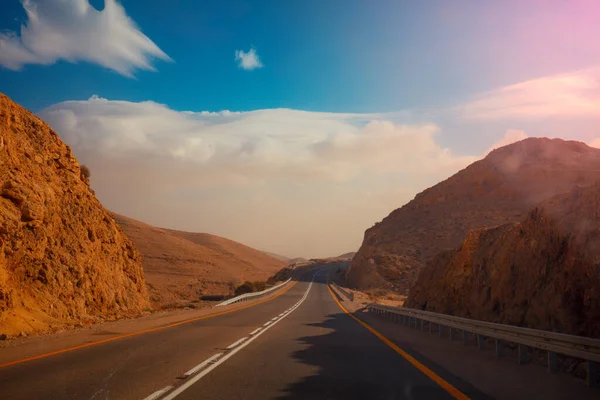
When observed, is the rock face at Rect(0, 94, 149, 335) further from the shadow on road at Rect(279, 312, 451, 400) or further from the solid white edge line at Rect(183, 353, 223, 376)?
the shadow on road at Rect(279, 312, 451, 400)

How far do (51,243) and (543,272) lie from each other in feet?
65.5

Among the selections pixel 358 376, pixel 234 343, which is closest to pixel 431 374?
pixel 358 376

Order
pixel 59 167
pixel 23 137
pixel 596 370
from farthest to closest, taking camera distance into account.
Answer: pixel 59 167 < pixel 23 137 < pixel 596 370

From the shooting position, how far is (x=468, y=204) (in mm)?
90000

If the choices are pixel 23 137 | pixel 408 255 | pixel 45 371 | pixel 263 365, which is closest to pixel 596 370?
pixel 263 365

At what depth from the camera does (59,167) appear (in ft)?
86.9

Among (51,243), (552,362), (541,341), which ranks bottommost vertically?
(552,362)

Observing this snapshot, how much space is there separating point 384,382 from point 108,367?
5.26 m

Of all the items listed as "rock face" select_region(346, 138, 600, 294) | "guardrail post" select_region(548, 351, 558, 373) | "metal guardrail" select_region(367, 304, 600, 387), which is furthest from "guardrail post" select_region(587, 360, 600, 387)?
"rock face" select_region(346, 138, 600, 294)

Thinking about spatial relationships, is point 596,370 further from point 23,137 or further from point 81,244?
point 23,137

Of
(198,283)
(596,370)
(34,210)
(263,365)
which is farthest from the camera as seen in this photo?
(198,283)

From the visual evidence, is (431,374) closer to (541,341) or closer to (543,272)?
(541,341)

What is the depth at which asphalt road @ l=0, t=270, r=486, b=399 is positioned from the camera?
7.32 m

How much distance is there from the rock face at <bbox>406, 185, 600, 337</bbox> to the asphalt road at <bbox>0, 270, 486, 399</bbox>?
12.7 feet
